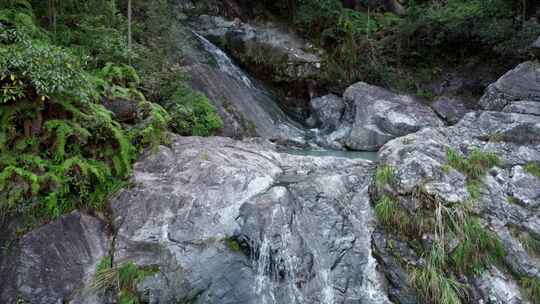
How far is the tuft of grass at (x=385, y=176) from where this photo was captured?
5.45m

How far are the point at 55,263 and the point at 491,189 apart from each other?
6.62 m

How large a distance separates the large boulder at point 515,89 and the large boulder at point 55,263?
947 cm

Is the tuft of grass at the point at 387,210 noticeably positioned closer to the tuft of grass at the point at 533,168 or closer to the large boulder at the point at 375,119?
the tuft of grass at the point at 533,168

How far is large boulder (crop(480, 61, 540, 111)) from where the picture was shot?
27.1 ft

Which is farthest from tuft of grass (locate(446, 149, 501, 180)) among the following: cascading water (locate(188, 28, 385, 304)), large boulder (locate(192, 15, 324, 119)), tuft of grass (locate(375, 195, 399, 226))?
large boulder (locate(192, 15, 324, 119))

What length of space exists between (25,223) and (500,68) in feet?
47.0

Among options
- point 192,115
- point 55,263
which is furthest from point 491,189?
point 192,115

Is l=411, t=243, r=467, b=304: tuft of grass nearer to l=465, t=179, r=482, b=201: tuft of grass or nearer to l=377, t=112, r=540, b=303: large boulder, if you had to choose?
l=377, t=112, r=540, b=303: large boulder

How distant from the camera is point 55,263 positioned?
477 cm

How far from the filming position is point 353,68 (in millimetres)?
13453

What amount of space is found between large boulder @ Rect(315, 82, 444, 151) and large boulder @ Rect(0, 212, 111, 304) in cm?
780

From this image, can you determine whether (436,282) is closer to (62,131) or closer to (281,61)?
(62,131)

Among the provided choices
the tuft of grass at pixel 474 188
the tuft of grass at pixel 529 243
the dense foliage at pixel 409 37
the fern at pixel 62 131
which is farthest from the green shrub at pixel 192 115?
the tuft of grass at pixel 529 243

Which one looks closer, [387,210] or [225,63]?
[387,210]
